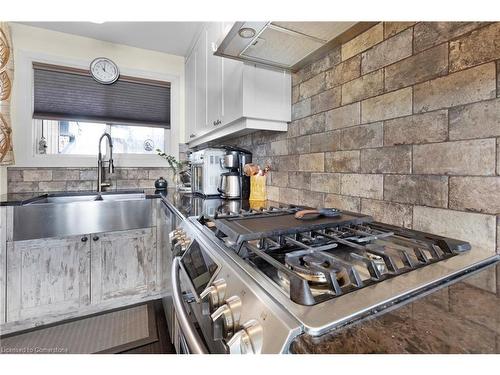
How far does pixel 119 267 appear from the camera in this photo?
6.43ft

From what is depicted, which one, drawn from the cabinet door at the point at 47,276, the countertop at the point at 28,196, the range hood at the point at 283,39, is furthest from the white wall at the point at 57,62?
the range hood at the point at 283,39

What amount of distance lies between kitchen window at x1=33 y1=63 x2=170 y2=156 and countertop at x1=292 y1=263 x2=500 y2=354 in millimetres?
2774

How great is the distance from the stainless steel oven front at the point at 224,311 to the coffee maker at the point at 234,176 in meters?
1.03

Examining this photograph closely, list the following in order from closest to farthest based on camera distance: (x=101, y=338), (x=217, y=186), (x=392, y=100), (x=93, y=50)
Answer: (x=392, y=100)
(x=101, y=338)
(x=217, y=186)
(x=93, y=50)

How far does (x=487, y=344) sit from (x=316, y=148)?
3.48 ft

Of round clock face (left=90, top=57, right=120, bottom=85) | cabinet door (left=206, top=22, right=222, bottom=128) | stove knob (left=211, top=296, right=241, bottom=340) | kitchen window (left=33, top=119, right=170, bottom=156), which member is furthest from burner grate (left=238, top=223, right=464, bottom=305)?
round clock face (left=90, top=57, right=120, bottom=85)

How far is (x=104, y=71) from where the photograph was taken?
2449mm

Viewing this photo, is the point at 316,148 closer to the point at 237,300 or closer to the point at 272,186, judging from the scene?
the point at 272,186

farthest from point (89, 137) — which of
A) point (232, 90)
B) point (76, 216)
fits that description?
point (232, 90)

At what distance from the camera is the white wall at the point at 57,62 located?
215 centimetres

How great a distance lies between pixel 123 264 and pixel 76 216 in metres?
0.51

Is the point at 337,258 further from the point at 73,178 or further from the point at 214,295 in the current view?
the point at 73,178

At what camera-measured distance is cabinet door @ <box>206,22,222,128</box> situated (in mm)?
1684
